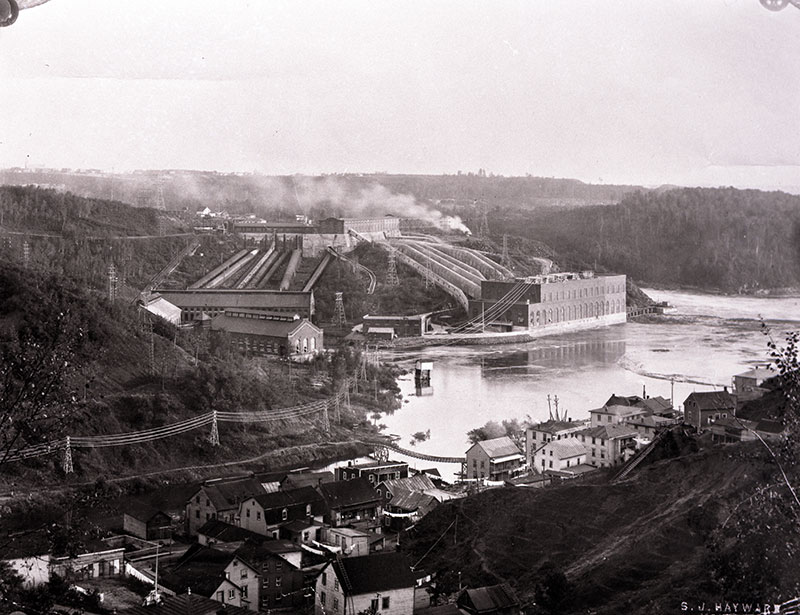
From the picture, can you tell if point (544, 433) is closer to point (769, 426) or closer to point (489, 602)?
point (769, 426)

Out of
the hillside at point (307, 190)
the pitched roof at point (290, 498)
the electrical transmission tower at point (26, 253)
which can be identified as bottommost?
the pitched roof at point (290, 498)

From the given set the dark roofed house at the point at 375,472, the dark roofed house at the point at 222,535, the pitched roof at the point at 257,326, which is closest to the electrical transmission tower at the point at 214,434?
the dark roofed house at the point at 375,472

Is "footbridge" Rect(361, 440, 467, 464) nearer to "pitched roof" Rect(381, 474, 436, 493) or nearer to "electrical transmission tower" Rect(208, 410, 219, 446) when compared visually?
"pitched roof" Rect(381, 474, 436, 493)

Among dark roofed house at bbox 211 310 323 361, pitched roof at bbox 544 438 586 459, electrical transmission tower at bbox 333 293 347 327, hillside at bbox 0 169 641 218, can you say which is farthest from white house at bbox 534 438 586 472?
hillside at bbox 0 169 641 218

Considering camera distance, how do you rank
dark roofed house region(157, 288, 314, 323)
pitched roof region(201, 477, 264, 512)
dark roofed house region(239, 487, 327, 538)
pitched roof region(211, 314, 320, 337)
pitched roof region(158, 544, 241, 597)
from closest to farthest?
pitched roof region(158, 544, 241, 597)
dark roofed house region(239, 487, 327, 538)
pitched roof region(201, 477, 264, 512)
pitched roof region(211, 314, 320, 337)
dark roofed house region(157, 288, 314, 323)

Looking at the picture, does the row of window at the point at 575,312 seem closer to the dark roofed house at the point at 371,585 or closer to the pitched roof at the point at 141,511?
the pitched roof at the point at 141,511

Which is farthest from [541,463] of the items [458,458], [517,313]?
[517,313]
